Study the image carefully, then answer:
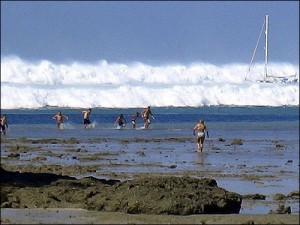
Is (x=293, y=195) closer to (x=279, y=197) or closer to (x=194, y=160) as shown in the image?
(x=279, y=197)

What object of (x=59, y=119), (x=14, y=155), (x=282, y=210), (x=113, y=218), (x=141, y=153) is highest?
(x=59, y=119)

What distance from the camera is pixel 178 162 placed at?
30031 millimetres

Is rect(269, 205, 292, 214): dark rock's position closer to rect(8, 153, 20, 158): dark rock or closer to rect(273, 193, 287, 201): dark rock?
rect(273, 193, 287, 201): dark rock

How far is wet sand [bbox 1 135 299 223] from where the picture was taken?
21969mm

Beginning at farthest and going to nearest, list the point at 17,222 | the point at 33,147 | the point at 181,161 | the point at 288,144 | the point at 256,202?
the point at 288,144
the point at 33,147
the point at 181,161
the point at 256,202
the point at 17,222

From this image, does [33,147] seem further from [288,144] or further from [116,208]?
[116,208]

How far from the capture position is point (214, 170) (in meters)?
26.6

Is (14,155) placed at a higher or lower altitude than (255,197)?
higher

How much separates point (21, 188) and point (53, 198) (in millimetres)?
1154

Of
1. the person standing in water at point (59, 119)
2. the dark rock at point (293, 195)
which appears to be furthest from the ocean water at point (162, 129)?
the dark rock at point (293, 195)

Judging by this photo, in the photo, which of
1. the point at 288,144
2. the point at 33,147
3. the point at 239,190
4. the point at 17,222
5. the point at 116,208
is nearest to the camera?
the point at 17,222

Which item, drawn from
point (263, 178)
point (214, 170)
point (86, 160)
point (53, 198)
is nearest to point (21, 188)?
point (53, 198)

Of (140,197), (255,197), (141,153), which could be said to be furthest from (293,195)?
(141,153)

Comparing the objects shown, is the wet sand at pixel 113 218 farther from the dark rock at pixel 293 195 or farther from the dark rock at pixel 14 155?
the dark rock at pixel 14 155
